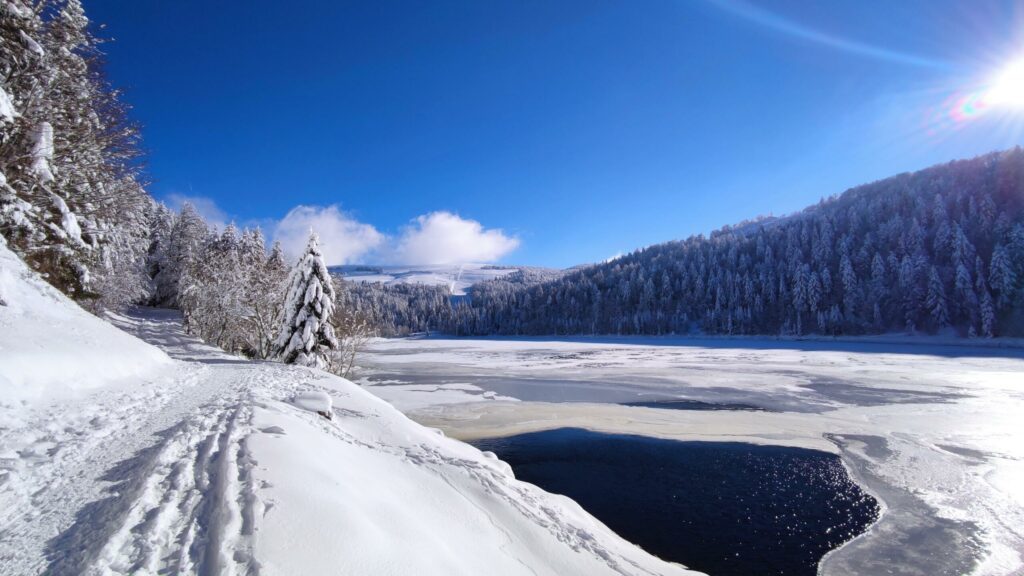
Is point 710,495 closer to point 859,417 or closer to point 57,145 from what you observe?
point 859,417

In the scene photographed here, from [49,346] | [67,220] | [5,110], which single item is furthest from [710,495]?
[5,110]

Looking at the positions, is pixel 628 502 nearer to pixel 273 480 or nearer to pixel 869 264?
pixel 273 480

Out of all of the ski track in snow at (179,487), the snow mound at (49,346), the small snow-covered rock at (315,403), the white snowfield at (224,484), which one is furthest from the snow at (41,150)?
the small snow-covered rock at (315,403)

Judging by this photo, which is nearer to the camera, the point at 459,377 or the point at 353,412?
the point at 353,412

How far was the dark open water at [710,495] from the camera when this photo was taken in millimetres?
9594

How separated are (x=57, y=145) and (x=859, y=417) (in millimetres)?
31573

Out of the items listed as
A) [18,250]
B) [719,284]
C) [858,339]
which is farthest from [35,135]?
[719,284]

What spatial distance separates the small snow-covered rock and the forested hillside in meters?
86.0

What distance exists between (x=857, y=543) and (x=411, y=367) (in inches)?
1476

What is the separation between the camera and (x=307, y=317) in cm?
1891

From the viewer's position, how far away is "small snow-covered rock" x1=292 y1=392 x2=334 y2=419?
8570 mm

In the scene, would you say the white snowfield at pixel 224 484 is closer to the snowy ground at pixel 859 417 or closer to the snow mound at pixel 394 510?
the snow mound at pixel 394 510

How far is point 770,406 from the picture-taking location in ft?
73.6

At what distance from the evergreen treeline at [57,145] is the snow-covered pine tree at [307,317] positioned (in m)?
6.24
